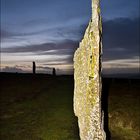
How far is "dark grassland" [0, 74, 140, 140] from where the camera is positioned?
69.9 feet

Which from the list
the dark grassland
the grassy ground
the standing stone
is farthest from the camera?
the grassy ground

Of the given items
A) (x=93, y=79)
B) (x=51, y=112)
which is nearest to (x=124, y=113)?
(x=51, y=112)

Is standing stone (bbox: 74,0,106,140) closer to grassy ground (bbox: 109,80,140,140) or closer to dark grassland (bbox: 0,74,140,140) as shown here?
dark grassland (bbox: 0,74,140,140)

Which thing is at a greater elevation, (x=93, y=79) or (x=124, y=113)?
(x=93, y=79)

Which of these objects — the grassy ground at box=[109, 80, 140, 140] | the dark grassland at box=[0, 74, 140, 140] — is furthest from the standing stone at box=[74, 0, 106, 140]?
the grassy ground at box=[109, 80, 140, 140]

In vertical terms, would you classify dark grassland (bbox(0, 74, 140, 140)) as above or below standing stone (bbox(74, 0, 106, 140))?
below

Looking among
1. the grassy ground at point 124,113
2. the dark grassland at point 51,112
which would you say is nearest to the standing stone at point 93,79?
the dark grassland at point 51,112

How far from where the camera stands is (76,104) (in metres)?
Result: 15.4

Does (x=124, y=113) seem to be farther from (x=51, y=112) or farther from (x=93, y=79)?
(x=93, y=79)

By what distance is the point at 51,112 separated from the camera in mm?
26078

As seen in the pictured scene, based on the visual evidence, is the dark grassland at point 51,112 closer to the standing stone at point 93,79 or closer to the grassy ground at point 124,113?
the grassy ground at point 124,113

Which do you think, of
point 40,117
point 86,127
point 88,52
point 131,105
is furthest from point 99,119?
point 131,105

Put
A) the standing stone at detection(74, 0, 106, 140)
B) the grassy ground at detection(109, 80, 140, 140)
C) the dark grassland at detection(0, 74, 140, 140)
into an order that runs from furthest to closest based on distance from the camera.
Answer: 1. the grassy ground at detection(109, 80, 140, 140)
2. the dark grassland at detection(0, 74, 140, 140)
3. the standing stone at detection(74, 0, 106, 140)

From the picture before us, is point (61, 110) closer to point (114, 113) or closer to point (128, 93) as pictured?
point (114, 113)
